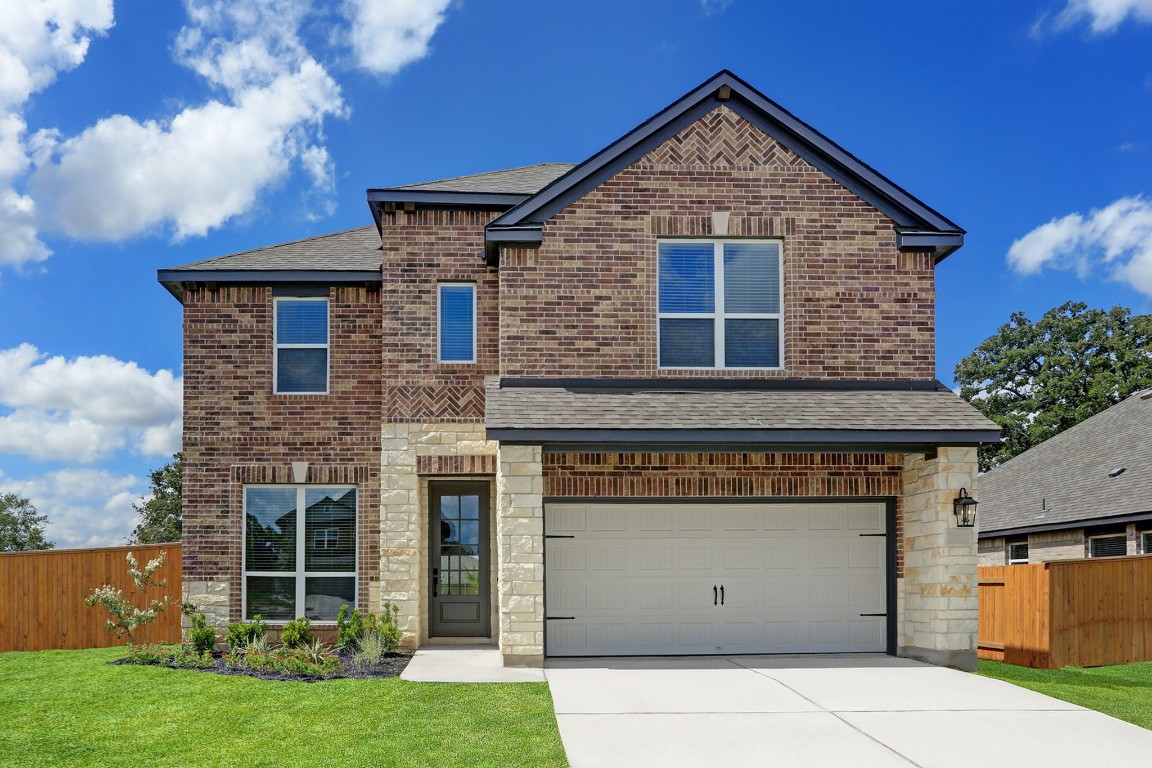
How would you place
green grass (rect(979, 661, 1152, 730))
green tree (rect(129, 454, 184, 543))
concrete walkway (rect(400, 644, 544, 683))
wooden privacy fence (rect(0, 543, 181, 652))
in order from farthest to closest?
green tree (rect(129, 454, 184, 543))
wooden privacy fence (rect(0, 543, 181, 652))
concrete walkway (rect(400, 644, 544, 683))
green grass (rect(979, 661, 1152, 730))

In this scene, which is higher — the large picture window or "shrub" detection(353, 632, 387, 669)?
the large picture window

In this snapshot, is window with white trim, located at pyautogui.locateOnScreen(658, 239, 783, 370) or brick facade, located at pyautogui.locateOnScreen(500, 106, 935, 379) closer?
brick facade, located at pyautogui.locateOnScreen(500, 106, 935, 379)

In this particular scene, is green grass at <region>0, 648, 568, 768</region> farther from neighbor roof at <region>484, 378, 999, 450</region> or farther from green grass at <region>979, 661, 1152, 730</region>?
green grass at <region>979, 661, 1152, 730</region>

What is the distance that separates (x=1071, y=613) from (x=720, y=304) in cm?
714

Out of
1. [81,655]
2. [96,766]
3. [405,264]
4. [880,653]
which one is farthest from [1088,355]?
[96,766]

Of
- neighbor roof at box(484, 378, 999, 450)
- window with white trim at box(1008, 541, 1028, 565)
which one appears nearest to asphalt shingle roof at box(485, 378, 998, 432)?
neighbor roof at box(484, 378, 999, 450)

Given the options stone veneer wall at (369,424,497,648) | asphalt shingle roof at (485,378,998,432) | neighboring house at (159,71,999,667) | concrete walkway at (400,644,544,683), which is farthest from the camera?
stone veneer wall at (369,424,497,648)

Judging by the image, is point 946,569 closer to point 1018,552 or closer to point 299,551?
point 299,551

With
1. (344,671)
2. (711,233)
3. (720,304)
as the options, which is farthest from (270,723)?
(711,233)

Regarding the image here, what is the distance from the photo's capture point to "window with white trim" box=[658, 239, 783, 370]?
533 inches

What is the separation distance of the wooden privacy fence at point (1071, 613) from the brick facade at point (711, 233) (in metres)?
4.06

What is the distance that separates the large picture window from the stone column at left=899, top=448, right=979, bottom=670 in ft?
26.1

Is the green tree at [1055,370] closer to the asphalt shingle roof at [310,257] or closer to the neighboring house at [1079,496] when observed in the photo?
the neighboring house at [1079,496]

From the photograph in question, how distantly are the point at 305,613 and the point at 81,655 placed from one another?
3.53 metres
